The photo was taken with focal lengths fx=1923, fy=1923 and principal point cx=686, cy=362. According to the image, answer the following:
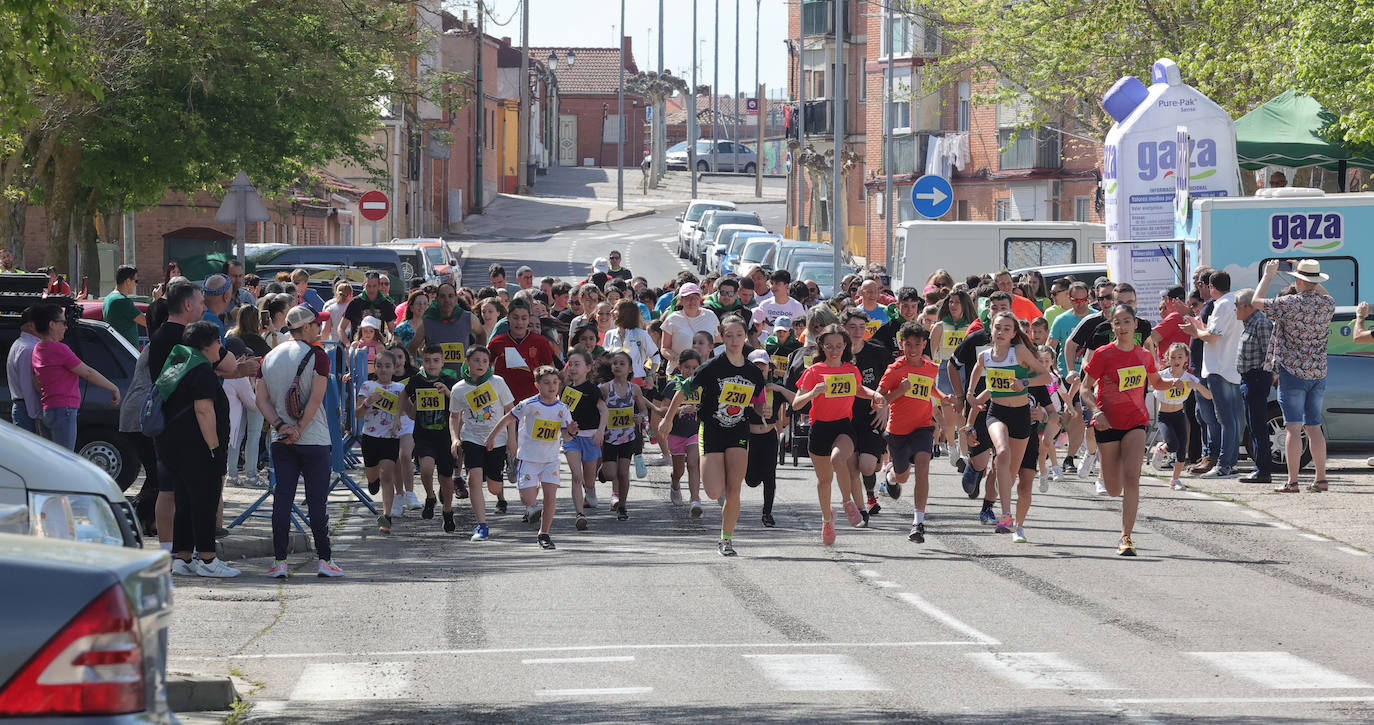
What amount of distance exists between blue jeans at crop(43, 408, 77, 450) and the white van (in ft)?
54.3

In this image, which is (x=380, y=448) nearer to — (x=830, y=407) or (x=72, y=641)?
(x=830, y=407)

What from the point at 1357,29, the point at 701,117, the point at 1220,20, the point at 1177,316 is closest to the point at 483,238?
the point at 1220,20

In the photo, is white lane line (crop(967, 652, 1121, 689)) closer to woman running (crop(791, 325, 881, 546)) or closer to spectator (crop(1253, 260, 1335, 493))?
woman running (crop(791, 325, 881, 546))

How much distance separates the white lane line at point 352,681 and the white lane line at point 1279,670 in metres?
3.82

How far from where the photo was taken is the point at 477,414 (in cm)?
1456

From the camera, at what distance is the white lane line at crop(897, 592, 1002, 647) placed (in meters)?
9.89

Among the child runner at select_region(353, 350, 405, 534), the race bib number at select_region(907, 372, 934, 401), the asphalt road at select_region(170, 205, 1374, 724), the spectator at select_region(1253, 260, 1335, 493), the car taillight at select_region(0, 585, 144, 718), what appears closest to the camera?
the car taillight at select_region(0, 585, 144, 718)

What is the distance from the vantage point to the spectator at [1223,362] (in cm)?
1791

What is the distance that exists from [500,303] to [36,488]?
1141cm

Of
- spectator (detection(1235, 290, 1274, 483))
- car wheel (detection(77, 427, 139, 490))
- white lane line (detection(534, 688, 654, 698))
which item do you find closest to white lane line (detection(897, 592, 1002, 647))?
white lane line (detection(534, 688, 654, 698))

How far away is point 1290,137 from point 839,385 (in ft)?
48.1

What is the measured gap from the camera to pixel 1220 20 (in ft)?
99.2

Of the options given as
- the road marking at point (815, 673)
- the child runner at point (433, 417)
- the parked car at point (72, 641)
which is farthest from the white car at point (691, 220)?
the parked car at point (72, 641)

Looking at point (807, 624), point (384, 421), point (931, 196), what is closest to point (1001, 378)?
point (807, 624)
